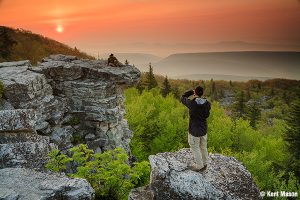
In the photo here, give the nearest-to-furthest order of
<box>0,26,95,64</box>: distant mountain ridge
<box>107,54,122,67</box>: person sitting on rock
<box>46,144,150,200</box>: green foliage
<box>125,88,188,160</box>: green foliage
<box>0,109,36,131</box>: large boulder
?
<box>46,144,150,200</box>: green foliage → <box>0,109,36,131</box>: large boulder → <box>107,54,122,67</box>: person sitting on rock → <box>125,88,188,160</box>: green foliage → <box>0,26,95,64</box>: distant mountain ridge

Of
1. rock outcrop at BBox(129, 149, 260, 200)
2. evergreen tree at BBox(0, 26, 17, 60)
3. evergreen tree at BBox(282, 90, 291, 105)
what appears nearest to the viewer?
rock outcrop at BBox(129, 149, 260, 200)

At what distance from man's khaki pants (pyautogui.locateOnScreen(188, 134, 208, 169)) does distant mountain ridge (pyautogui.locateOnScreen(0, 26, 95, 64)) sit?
48849 millimetres

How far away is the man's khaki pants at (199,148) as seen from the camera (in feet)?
46.9

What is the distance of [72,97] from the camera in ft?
104

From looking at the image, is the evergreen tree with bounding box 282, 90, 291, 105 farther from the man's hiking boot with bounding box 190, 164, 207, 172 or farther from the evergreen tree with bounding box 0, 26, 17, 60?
the man's hiking boot with bounding box 190, 164, 207, 172

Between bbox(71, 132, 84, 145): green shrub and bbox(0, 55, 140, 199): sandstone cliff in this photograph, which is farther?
bbox(71, 132, 84, 145): green shrub

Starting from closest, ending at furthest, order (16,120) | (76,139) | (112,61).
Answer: (16,120)
(76,139)
(112,61)

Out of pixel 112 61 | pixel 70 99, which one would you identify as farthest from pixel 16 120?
pixel 112 61

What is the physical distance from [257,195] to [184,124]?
3565 cm

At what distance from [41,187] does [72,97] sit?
1954cm

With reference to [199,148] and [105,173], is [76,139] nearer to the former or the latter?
[105,173]

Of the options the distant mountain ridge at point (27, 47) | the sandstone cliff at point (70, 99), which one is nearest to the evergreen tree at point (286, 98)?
the distant mountain ridge at point (27, 47)

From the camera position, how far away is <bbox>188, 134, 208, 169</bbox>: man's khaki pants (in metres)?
14.3

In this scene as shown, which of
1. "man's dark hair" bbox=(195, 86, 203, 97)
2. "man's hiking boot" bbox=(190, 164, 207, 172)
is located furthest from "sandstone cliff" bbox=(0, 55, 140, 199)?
"man's dark hair" bbox=(195, 86, 203, 97)
